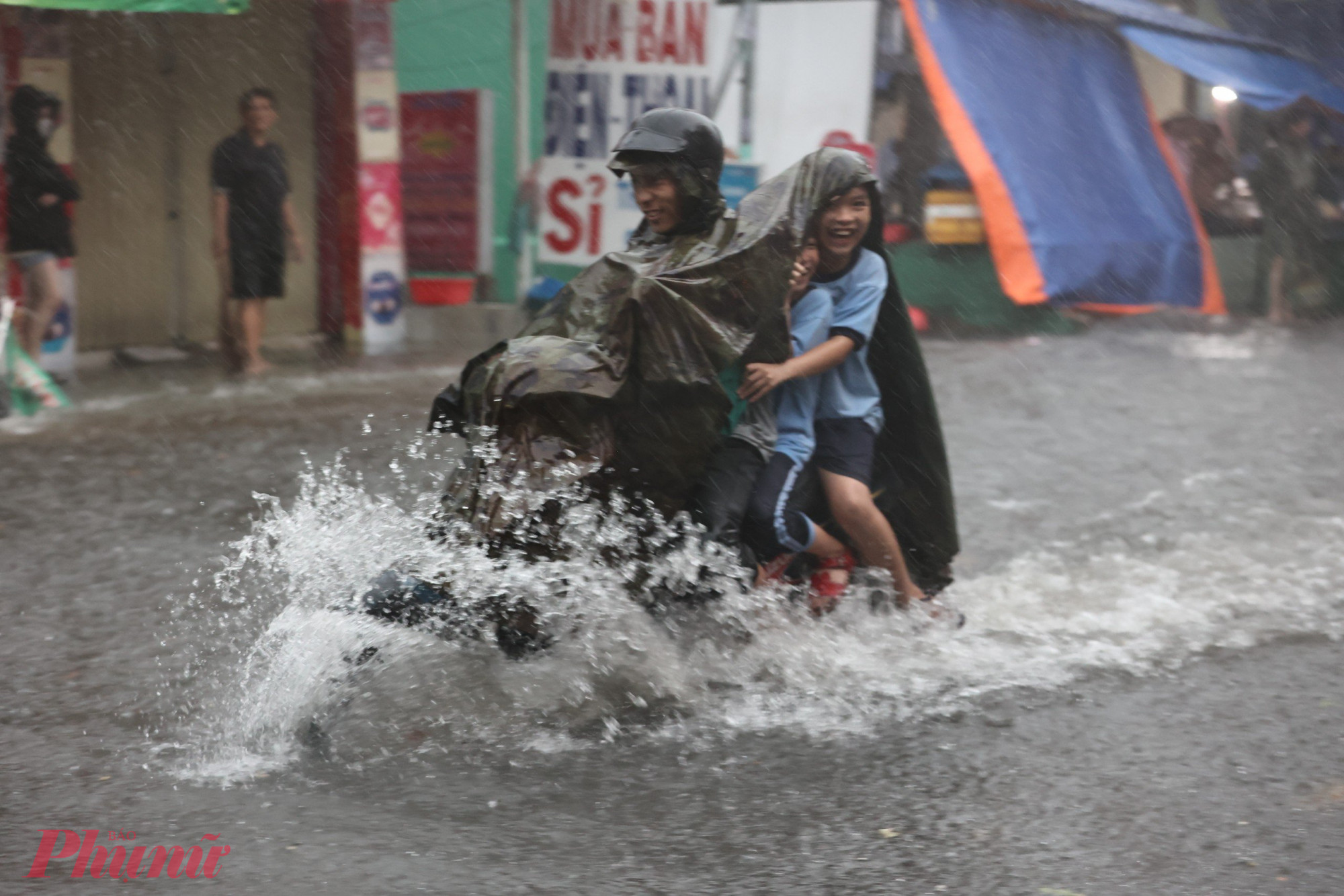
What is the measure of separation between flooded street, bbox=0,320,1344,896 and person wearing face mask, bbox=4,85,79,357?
12.6 ft

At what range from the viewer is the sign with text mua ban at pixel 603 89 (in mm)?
12734

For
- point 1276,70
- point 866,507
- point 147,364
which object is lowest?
point 147,364

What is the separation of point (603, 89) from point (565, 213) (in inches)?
43.1

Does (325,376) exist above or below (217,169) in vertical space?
below

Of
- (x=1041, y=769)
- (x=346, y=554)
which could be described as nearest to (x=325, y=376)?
(x=346, y=554)

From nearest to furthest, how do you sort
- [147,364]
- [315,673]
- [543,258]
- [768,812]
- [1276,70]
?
[768,812] → [315,673] → [147,364] → [543,258] → [1276,70]

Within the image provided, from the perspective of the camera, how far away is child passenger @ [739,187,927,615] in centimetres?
455

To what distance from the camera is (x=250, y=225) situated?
11.0 meters

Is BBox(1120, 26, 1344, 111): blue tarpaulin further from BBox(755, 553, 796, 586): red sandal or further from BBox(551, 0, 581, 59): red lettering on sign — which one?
BBox(755, 553, 796, 586): red sandal

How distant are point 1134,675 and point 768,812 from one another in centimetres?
173

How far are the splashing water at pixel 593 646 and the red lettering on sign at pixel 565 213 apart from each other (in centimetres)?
753

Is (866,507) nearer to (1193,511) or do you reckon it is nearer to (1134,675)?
(1134,675)

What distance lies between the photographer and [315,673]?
3967 mm

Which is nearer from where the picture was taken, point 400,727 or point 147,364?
point 400,727
